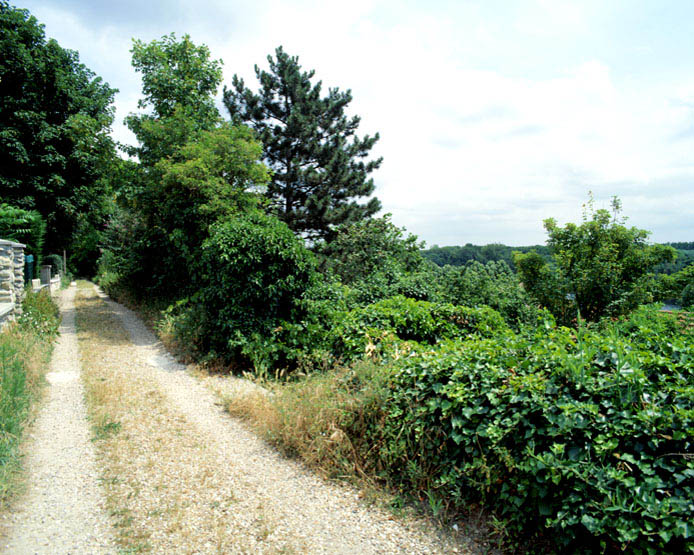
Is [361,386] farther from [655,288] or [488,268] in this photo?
[655,288]

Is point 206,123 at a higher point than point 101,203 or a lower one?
higher

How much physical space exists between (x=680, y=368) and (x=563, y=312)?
11.4 meters

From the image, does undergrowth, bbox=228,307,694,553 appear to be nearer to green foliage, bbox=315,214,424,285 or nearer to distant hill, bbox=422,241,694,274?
green foliage, bbox=315,214,424,285

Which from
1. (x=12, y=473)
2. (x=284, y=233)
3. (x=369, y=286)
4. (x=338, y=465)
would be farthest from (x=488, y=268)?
(x=12, y=473)

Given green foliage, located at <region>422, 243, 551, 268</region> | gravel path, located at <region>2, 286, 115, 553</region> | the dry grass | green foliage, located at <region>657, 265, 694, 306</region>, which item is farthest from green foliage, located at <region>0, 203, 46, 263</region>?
green foliage, located at <region>657, 265, 694, 306</region>

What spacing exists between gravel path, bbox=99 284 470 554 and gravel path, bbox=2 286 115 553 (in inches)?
32.5

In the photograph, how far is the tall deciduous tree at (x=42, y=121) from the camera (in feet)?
50.6

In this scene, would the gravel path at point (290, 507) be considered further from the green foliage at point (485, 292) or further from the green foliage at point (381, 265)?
the green foliage at point (485, 292)

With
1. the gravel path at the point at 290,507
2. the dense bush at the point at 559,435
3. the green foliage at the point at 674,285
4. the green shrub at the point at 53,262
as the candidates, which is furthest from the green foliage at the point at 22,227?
the green foliage at the point at 674,285

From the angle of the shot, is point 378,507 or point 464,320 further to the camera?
point 464,320

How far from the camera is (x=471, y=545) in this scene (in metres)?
2.74

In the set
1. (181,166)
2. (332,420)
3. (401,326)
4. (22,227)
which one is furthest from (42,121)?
(332,420)

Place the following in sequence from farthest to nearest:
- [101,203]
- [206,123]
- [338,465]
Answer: [101,203] → [206,123] → [338,465]

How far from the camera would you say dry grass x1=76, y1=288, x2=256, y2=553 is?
2.80 m
